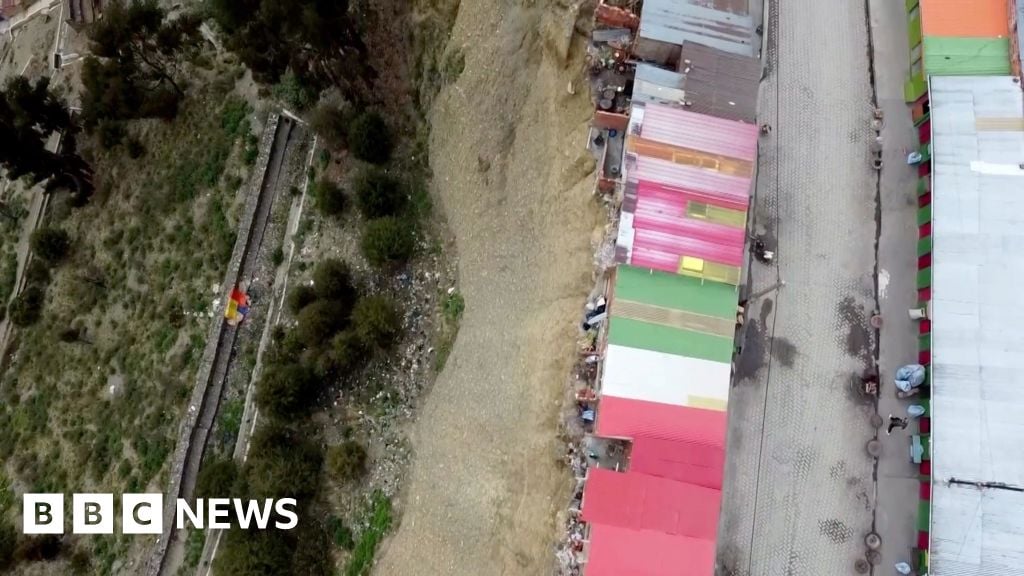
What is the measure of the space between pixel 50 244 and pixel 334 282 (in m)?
19.0

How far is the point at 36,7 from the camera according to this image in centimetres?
4494

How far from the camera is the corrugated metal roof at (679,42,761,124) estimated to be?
22.5 m

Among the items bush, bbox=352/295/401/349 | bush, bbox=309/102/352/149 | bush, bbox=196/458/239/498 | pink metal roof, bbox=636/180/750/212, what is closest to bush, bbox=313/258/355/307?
bush, bbox=352/295/401/349

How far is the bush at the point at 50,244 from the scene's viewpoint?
119ft

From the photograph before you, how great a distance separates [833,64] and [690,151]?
8117mm

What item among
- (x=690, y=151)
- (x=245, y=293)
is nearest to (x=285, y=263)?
→ (x=245, y=293)

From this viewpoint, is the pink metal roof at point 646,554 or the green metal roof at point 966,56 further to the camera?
the green metal roof at point 966,56

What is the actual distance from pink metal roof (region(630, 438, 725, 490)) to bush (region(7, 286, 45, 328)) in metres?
36.0

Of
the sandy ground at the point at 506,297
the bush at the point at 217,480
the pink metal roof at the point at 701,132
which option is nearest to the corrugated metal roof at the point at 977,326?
the pink metal roof at the point at 701,132

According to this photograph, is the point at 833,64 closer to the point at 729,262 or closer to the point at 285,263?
the point at 729,262

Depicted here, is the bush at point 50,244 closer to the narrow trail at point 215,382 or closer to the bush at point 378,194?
the narrow trail at point 215,382

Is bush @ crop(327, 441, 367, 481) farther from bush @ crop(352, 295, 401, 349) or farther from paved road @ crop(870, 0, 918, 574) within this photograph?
paved road @ crop(870, 0, 918, 574)

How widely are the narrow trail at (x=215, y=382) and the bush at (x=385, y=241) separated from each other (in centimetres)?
735

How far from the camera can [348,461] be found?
2816 cm
